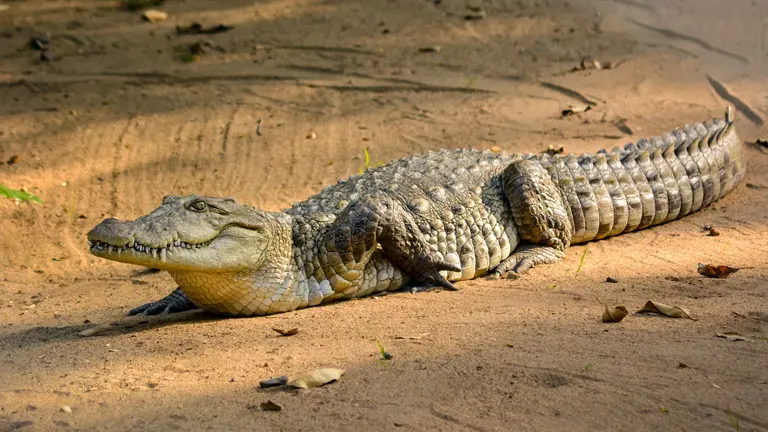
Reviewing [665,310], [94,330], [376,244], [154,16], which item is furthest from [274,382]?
[154,16]

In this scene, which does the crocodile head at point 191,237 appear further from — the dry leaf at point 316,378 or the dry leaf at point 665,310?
the dry leaf at point 665,310

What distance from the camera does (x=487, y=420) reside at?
3.51 meters

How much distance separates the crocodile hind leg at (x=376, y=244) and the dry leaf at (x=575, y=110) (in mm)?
3916

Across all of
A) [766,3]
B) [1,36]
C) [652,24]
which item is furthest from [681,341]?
[1,36]

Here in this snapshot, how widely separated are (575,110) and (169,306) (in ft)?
17.9

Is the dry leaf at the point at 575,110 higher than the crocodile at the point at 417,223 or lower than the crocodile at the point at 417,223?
higher

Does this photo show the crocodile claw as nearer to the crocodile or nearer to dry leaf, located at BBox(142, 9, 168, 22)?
the crocodile

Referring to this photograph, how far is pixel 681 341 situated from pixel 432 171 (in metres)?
2.83

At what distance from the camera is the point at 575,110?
31.1 ft

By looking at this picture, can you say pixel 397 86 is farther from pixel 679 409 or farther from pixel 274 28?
pixel 679 409

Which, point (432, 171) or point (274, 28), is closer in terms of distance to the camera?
point (432, 171)

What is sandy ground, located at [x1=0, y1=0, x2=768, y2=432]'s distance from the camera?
12.3 ft

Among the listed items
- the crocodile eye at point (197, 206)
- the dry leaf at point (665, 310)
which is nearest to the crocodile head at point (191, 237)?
the crocodile eye at point (197, 206)

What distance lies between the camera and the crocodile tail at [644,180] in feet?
22.6
